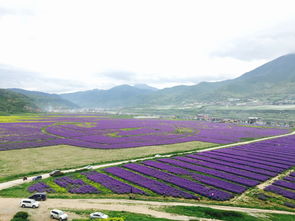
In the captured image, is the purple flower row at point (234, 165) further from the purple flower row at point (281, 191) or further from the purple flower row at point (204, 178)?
the purple flower row at point (204, 178)

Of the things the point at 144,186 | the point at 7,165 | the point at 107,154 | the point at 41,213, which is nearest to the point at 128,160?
the point at 107,154

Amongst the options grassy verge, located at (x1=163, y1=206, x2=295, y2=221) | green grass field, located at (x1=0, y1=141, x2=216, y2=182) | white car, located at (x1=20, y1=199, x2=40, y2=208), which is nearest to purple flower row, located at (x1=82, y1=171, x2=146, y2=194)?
grassy verge, located at (x1=163, y1=206, x2=295, y2=221)

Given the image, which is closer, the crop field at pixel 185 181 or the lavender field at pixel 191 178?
the crop field at pixel 185 181

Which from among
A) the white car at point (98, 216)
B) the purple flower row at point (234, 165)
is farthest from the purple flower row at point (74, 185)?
the purple flower row at point (234, 165)

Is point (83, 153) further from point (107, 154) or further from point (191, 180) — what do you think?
point (191, 180)

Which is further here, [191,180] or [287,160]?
[287,160]

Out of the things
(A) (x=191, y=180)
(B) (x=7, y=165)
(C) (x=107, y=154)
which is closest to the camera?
(A) (x=191, y=180)

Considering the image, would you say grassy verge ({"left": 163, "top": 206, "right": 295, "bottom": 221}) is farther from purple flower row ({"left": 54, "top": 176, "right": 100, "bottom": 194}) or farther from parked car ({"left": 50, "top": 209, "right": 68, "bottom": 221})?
purple flower row ({"left": 54, "top": 176, "right": 100, "bottom": 194})
